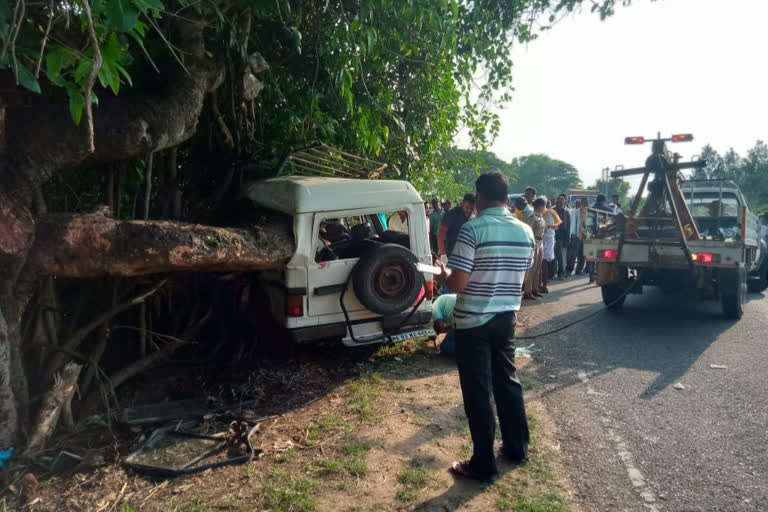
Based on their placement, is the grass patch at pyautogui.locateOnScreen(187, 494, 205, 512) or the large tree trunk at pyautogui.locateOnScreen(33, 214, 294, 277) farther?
the large tree trunk at pyautogui.locateOnScreen(33, 214, 294, 277)

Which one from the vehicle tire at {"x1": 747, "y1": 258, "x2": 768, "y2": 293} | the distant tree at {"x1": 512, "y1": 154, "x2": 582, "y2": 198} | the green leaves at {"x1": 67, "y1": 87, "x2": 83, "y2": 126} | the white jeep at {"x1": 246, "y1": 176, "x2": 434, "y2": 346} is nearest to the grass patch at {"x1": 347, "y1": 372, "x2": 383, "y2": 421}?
the white jeep at {"x1": 246, "y1": 176, "x2": 434, "y2": 346}

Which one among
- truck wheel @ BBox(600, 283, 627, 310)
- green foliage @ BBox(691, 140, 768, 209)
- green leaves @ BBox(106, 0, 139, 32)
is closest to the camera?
green leaves @ BBox(106, 0, 139, 32)

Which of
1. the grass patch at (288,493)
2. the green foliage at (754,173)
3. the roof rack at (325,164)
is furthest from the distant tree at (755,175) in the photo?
the grass patch at (288,493)

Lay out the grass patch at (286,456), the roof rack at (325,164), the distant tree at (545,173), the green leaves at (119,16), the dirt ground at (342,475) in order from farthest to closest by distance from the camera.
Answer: the distant tree at (545,173), the roof rack at (325,164), the grass patch at (286,456), the dirt ground at (342,475), the green leaves at (119,16)

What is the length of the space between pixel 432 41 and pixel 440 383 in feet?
14.4

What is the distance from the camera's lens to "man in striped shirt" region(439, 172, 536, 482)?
Result: 340 centimetres

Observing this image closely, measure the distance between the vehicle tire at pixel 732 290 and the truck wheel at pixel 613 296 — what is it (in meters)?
1.37

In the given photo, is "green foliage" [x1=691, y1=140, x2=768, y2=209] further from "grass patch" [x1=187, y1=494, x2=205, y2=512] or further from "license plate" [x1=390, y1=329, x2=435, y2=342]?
"grass patch" [x1=187, y1=494, x2=205, y2=512]

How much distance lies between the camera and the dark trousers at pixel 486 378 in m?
3.40

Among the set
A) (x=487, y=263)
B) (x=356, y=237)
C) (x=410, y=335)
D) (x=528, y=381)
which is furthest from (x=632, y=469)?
(x=356, y=237)

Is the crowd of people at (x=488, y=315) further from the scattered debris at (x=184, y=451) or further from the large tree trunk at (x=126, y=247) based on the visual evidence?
the large tree trunk at (x=126, y=247)

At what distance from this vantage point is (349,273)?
5.61 m

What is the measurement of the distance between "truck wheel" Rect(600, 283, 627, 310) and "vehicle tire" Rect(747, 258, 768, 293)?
389 centimetres

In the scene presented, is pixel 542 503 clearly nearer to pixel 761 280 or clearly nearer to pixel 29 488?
pixel 29 488
